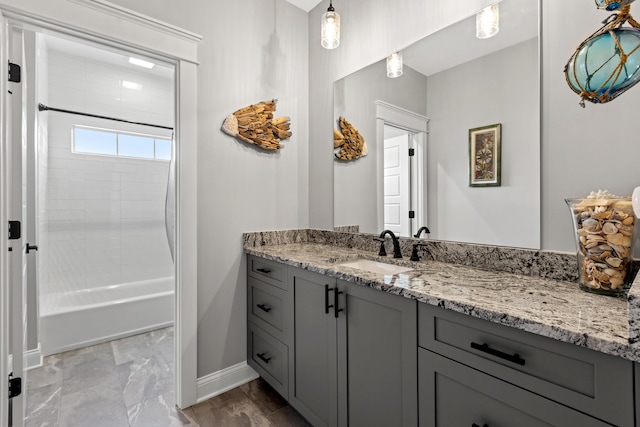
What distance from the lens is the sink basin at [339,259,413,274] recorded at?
161cm

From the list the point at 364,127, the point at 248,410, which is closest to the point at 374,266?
the point at 364,127

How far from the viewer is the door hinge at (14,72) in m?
1.46

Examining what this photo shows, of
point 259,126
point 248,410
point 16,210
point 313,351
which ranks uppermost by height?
point 259,126

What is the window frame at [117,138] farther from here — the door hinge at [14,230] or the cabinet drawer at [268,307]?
the cabinet drawer at [268,307]

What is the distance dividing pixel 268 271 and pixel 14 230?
1293 mm

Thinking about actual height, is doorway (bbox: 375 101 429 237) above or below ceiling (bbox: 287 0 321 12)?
below

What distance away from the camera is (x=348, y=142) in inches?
87.0

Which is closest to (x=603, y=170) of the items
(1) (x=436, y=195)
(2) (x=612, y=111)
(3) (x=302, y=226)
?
(2) (x=612, y=111)

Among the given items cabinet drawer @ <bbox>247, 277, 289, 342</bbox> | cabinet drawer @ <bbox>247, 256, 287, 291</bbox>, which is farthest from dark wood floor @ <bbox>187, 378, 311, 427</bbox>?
cabinet drawer @ <bbox>247, 256, 287, 291</bbox>

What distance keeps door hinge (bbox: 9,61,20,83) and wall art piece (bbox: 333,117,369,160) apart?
1.79 metres

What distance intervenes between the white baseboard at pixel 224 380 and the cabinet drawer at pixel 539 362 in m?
1.54

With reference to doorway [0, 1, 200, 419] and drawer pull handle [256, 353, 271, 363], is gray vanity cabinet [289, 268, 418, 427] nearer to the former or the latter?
drawer pull handle [256, 353, 271, 363]

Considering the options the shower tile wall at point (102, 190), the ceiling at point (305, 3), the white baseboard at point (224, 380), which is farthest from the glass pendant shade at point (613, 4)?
the shower tile wall at point (102, 190)

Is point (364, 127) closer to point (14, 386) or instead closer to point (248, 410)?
point (248, 410)
